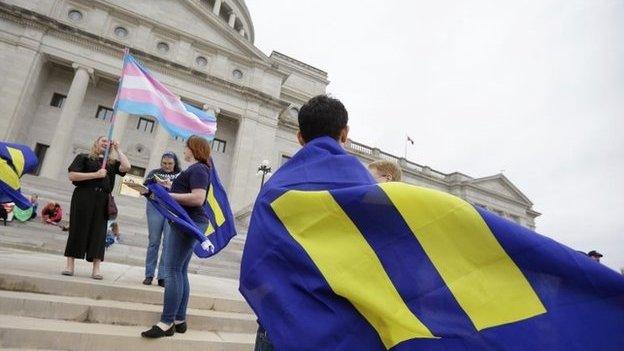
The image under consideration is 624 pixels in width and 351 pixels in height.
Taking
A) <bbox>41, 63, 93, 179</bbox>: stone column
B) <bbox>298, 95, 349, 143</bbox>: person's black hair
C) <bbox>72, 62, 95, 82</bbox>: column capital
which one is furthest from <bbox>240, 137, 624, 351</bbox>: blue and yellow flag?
<bbox>72, 62, 95, 82</bbox>: column capital

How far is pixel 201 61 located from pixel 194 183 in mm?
23757

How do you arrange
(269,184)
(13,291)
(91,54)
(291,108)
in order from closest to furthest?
(269,184)
(13,291)
(91,54)
(291,108)

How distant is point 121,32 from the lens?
2225 centimetres

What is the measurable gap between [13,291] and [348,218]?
4.01 metres

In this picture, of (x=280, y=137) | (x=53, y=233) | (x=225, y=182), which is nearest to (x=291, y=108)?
(x=280, y=137)

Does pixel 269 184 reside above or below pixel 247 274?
above

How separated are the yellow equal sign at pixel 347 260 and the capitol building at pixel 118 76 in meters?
18.0

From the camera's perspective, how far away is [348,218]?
144cm

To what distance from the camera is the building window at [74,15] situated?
68.7ft

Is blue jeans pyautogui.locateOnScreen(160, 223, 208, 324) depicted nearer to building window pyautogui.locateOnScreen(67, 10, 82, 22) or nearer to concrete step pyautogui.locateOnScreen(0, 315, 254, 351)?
concrete step pyautogui.locateOnScreen(0, 315, 254, 351)

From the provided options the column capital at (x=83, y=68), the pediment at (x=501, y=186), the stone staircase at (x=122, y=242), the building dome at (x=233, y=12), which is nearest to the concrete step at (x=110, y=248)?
the stone staircase at (x=122, y=242)

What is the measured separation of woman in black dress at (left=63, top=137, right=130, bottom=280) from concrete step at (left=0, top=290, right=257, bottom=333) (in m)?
0.71

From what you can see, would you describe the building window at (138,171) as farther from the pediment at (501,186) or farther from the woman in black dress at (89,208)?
the pediment at (501,186)

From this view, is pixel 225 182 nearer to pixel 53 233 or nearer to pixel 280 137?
pixel 280 137
